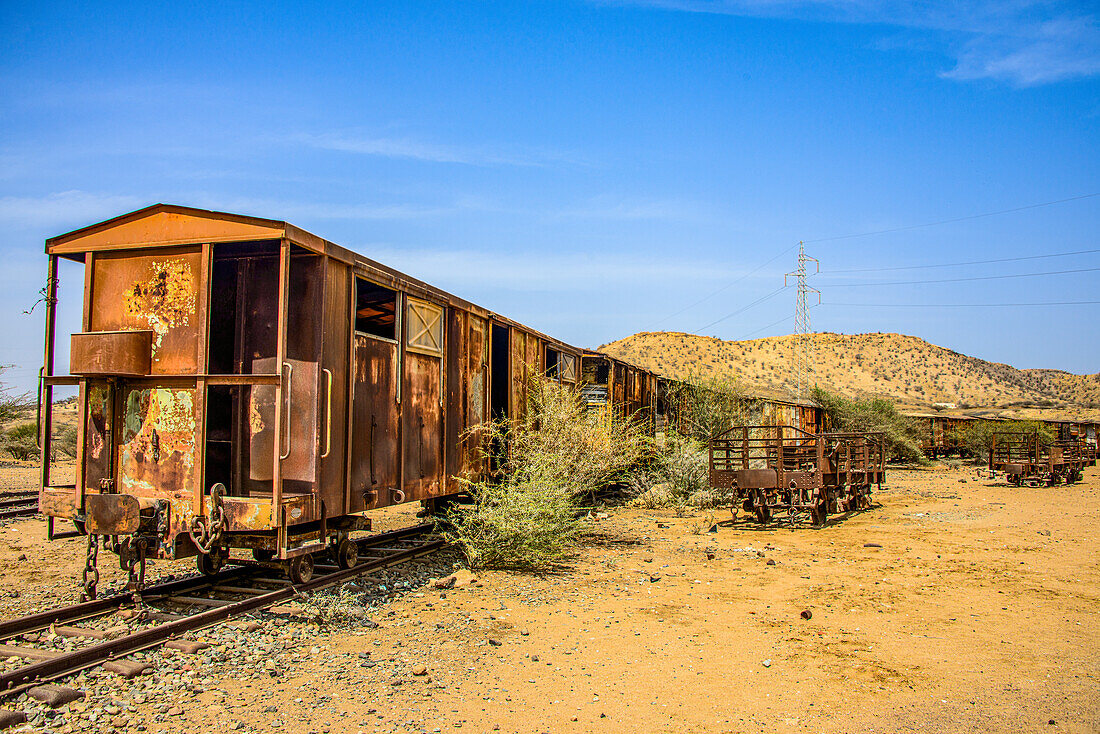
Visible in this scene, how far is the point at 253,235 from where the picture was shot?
644 cm

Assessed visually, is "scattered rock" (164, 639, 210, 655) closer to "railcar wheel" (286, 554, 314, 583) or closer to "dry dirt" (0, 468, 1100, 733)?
"dry dirt" (0, 468, 1100, 733)

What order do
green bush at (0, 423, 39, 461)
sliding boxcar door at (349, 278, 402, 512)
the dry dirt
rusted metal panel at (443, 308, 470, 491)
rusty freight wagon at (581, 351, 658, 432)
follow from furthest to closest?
green bush at (0, 423, 39, 461), rusty freight wagon at (581, 351, 658, 432), rusted metal panel at (443, 308, 470, 491), sliding boxcar door at (349, 278, 402, 512), the dry dirt

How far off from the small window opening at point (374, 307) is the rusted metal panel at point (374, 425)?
497 millimetres

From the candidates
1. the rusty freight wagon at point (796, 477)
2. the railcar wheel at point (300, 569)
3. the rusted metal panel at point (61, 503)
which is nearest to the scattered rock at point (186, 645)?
the railcar wheel at point (300, 569)

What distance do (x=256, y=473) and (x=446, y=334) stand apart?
136 inches

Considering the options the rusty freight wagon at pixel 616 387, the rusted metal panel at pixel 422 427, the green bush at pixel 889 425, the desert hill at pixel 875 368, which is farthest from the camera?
the desert hill at pixel 875 368

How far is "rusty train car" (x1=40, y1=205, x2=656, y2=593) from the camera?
21.1 feet

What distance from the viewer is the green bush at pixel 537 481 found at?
8.85 m

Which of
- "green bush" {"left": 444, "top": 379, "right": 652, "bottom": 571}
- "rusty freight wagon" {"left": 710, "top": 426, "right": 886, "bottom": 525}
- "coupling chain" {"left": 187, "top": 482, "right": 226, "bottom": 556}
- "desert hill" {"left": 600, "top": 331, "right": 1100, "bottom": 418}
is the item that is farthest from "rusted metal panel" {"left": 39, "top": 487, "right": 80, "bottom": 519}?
"desert hill" {"left": 600, "top": 331, "right": 1100, "bottom": 418}

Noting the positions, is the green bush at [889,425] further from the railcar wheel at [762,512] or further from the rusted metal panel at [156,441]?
the rusted metal panel at [156,441]

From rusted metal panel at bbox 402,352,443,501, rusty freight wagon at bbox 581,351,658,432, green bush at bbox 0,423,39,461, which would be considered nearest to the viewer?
rusted metal panel at bbox 402,352,443,501

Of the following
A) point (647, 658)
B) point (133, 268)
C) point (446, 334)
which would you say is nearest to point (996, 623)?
point (647, 658)

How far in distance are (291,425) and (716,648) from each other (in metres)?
4.43

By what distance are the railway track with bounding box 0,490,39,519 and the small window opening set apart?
792cm
